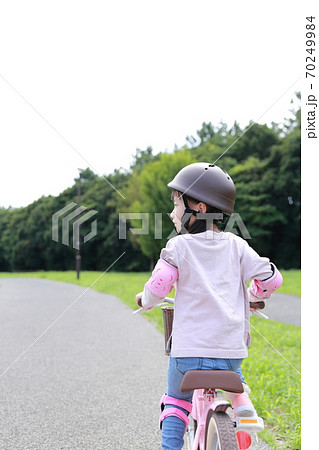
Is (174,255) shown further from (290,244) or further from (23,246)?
(290,244)

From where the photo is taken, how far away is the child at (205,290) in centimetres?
200

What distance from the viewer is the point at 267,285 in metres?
2.08

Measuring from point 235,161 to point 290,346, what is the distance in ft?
99.7

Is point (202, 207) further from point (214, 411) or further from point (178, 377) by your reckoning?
point (214, 411)

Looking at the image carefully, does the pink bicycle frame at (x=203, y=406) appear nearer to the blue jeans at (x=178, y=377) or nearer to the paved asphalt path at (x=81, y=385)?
the blue jeans at (x=178, y=377)

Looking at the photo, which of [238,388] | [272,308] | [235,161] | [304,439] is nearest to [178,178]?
[238,388]

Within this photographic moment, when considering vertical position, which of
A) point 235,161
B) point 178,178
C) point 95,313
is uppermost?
point 235,161

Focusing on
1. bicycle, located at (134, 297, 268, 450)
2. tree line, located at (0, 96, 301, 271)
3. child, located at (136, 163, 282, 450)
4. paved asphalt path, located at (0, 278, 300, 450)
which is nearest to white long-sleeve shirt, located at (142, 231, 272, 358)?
child, located at (136, 163, 282, 450)

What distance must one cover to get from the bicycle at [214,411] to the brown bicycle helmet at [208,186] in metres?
0.46

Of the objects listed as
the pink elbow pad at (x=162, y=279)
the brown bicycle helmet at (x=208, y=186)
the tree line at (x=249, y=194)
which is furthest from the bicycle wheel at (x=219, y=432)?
the tree line at (x=249, y=194)

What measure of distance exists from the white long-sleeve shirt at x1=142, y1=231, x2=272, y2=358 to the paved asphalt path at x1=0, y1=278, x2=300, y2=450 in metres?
1.22

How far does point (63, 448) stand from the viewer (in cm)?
293

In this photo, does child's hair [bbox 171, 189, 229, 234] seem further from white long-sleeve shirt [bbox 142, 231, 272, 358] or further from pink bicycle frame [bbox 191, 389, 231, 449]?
pink bicycle frame [bbox 191, 389, 231, 449]

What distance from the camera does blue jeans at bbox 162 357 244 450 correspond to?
1987mm
